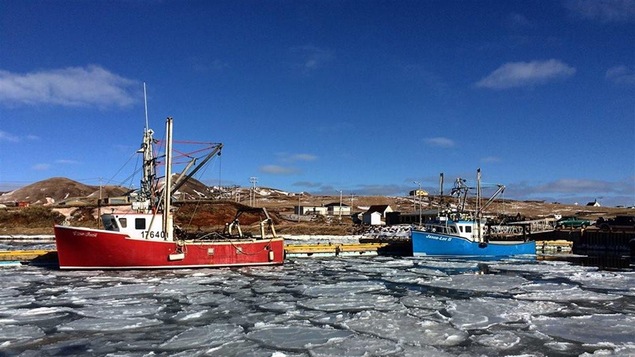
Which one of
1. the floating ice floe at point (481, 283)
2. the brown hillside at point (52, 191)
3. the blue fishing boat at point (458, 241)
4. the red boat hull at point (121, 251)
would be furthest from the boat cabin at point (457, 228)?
the brown hillside at point (52, 191)

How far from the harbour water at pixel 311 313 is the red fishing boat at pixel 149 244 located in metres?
0.78

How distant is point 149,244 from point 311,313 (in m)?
12.4

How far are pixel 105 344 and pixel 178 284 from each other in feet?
31.0

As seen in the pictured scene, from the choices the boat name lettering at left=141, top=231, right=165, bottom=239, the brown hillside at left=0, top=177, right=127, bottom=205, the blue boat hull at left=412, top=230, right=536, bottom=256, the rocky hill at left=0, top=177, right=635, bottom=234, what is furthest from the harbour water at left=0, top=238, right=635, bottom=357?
the brown hillside at left=0, top=177, right=127, bottom=205

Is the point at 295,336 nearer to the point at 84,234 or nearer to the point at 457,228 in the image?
the point at 84,234

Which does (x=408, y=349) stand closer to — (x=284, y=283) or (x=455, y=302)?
(x=455, y=302)

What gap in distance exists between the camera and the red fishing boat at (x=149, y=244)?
78.2 feet

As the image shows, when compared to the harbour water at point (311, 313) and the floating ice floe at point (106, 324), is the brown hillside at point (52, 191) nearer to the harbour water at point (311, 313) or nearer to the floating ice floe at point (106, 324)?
the harbour water at point (311, 313)

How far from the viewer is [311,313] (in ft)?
50.5

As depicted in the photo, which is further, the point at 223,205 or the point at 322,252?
the point at 223,205

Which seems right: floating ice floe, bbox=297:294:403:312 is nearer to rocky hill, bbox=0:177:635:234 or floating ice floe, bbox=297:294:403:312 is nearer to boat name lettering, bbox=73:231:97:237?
boat name lettering, bbox=73:231:97:237

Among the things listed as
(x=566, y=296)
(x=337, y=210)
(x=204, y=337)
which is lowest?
(x=566, y=296)

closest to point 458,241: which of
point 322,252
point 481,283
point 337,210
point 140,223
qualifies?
point 322,252

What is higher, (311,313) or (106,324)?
(106,324)
